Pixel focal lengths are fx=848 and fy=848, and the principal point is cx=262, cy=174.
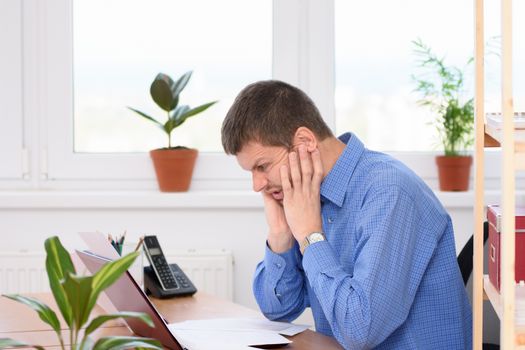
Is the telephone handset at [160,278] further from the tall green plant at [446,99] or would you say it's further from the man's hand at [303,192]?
the tall green plant at [446,99]

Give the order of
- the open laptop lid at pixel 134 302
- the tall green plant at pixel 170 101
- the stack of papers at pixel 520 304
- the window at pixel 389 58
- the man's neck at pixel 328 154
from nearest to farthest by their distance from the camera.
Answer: the stack of papers at pixel 520 304, the open laptop lid at pixel 134 302, the man's neck at pixel 328 154, the tall green plant at pixel 170 101, the window at pixel 389 58

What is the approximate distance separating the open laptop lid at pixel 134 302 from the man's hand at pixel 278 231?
16.5 inches

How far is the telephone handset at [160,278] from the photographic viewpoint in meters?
2.29

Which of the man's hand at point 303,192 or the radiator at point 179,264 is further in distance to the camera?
the radiator at point 179,264

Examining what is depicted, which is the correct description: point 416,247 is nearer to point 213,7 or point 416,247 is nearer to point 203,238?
point 203,238

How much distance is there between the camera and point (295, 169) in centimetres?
195

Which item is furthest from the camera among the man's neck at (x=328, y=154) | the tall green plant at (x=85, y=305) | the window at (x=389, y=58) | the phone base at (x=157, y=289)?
the window at (x=389, y=58)

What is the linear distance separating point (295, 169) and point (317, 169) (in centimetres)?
Answer: 5

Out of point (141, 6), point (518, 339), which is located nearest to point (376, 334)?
point (518, 339)

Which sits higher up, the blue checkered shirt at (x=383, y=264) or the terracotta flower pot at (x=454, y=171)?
the terracotta flower pot at (x=454, y=171)

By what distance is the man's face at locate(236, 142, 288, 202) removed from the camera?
6.38 feet

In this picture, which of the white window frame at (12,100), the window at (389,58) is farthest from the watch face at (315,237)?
the white window frame at (12,100)

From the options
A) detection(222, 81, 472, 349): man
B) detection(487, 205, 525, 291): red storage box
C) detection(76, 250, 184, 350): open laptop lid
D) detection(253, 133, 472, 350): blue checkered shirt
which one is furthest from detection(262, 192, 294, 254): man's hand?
detection(487, 205, 525, 291): red storage box

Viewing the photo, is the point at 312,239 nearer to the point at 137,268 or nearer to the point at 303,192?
the point at 303,192
